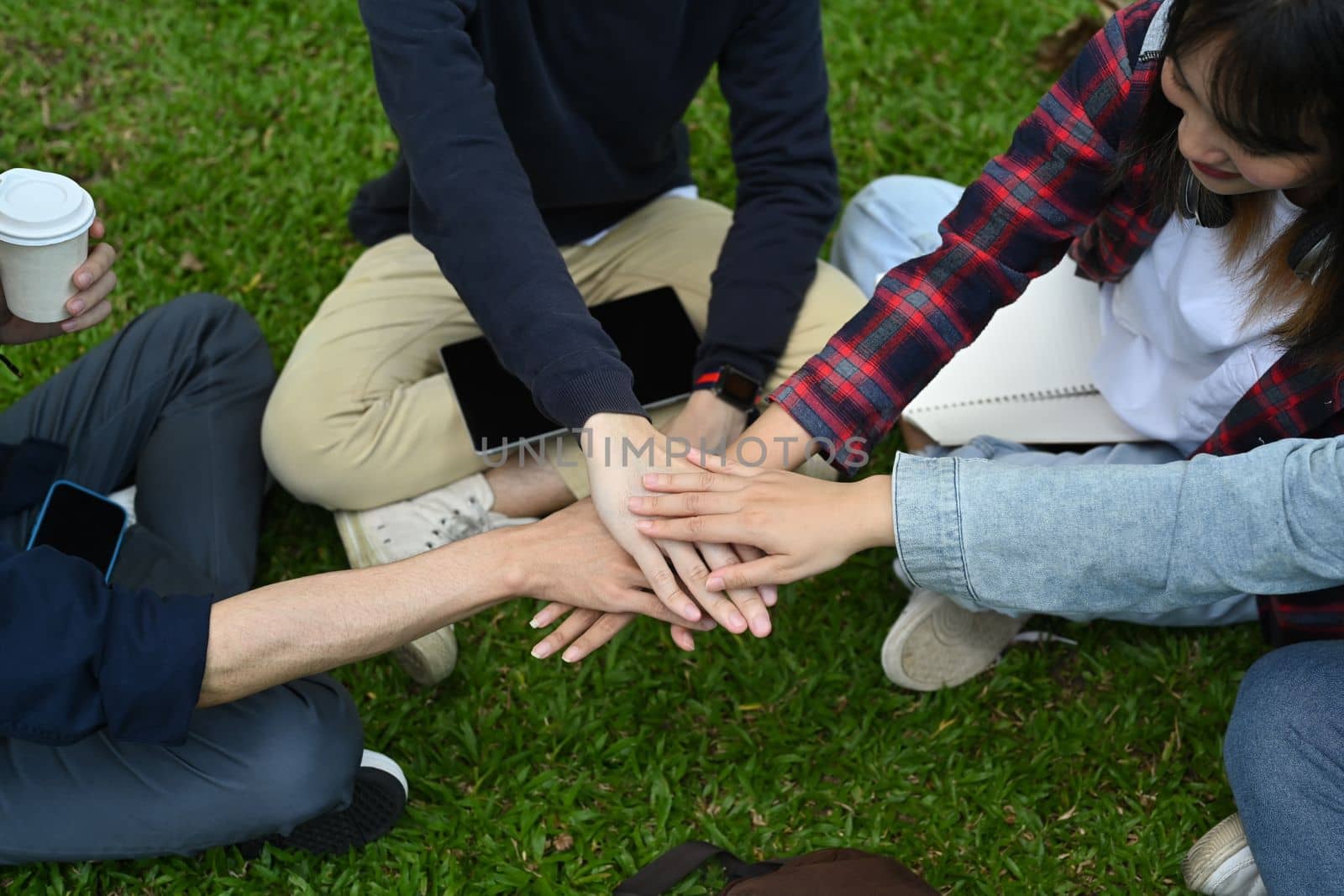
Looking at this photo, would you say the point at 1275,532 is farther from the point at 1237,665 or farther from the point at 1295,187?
the point at 1237,665

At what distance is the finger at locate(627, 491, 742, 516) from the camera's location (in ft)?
6.41

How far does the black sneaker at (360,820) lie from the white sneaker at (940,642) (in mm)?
982

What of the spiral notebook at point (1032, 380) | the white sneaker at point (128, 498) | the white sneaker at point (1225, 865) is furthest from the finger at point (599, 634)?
the white sneaker at point (1225, 865)

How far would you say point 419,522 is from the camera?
8.26ft

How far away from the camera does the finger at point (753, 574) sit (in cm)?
194

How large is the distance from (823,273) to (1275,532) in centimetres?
123

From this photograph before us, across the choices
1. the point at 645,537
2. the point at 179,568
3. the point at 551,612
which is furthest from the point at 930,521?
the point at 179,568

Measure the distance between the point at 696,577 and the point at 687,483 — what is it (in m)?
0.16

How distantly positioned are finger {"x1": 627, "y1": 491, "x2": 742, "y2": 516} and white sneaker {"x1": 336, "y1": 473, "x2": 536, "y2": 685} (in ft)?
1.82

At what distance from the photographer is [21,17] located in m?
3.59

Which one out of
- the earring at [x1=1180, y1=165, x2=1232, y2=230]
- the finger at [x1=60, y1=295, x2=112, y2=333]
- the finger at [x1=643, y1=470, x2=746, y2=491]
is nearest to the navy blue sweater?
the finger at [x1=643, y1=470, x2=746, y2=491]

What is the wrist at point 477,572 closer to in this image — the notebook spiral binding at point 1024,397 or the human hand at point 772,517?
the human hand at point 772,517

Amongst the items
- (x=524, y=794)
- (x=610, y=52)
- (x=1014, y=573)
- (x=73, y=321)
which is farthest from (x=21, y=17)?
(x=1014, y=573)

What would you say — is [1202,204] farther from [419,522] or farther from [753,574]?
[419,522]
